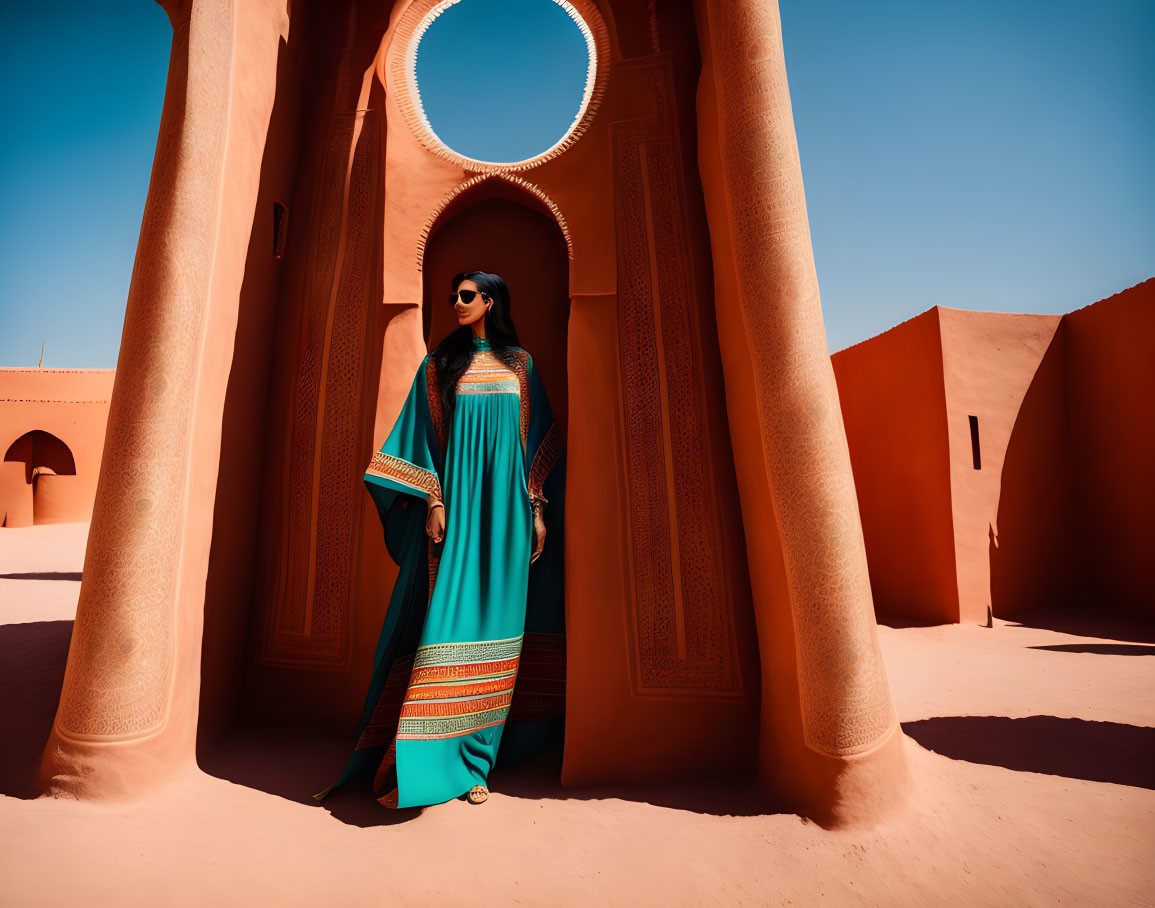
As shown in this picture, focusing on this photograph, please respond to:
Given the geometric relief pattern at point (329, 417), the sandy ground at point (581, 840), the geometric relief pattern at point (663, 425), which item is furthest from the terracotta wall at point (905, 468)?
the geometric relief pattern at point (329, 417)

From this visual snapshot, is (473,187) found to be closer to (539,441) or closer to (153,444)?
(539,441)

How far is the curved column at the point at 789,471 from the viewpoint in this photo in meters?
2.41

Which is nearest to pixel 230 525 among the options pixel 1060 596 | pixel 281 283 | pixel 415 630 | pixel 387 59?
pixel 415 630

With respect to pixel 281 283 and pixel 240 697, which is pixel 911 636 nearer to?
pixel 240 697

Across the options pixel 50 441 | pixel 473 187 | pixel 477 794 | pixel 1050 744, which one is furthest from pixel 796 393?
pixel 50 441

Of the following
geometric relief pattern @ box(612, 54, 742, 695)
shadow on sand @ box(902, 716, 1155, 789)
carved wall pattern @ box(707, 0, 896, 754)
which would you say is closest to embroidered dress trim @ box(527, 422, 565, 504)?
geometric relief pattern @ box(612, 54, 742, 695)

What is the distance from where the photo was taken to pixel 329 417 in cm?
349

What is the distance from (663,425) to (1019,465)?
6020 mm

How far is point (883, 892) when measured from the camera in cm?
203

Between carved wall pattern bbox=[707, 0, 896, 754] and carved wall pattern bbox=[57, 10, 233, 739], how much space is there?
7.88 ft

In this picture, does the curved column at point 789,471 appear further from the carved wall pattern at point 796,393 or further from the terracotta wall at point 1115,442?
the terracotta wall at point 1115,442

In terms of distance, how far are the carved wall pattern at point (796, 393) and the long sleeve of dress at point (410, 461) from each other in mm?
1577

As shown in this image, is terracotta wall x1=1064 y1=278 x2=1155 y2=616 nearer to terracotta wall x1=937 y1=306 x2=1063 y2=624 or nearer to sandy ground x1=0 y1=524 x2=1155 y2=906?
terracotta wall x1=937 y1=306 x2=1063 y2=624

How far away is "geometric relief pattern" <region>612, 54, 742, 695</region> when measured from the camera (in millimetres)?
2959
